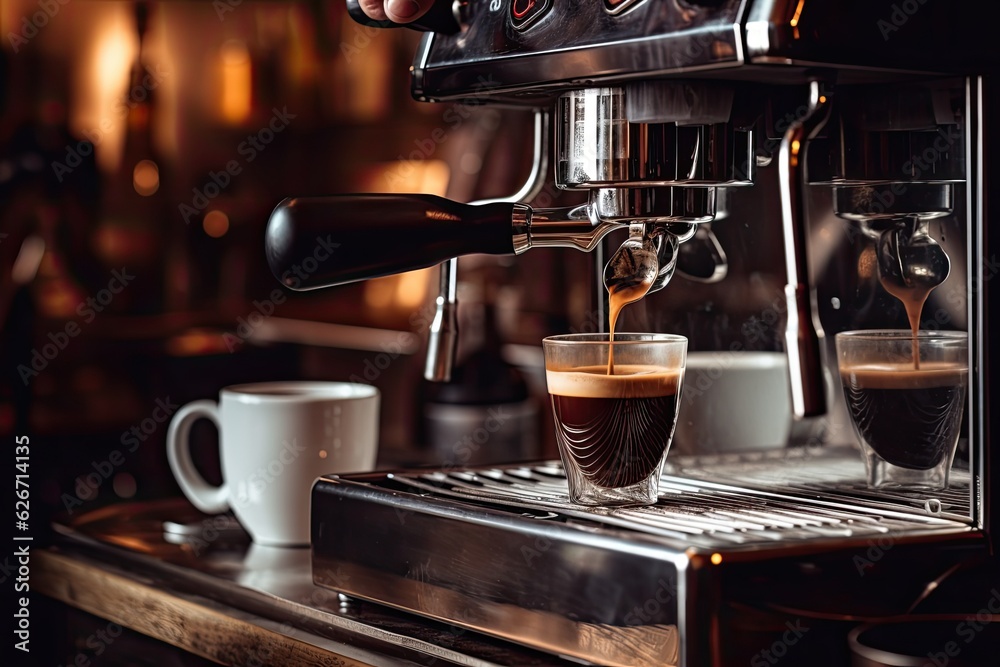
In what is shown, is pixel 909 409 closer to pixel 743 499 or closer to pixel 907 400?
pixel 907 400

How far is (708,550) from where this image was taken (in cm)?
61

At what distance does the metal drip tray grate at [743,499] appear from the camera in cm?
67

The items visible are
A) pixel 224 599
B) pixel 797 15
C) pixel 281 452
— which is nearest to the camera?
pixel 797 15

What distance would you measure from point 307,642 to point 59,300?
1.78m

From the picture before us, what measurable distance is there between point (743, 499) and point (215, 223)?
2195 mm

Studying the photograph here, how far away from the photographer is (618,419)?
0.73m

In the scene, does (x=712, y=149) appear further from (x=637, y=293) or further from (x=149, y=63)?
(x=149, y=63)

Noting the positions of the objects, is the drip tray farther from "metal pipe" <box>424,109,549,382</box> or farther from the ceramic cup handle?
the ceramic cup handle

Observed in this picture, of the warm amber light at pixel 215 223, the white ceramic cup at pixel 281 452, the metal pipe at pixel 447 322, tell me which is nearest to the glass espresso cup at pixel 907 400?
the metal pipe at pixel 447 322

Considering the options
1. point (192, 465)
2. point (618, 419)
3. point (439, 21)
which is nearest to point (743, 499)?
point (618, 419)

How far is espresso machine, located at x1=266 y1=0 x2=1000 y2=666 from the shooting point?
63cm

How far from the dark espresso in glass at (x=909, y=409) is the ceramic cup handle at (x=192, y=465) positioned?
491 millimetres

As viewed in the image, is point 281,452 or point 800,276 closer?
point 800,276

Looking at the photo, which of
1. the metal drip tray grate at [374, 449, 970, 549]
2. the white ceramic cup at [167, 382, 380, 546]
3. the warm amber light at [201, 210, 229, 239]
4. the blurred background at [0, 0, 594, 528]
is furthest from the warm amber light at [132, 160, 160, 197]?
the metal drip tray grate at [374, 449, 970, 549]
